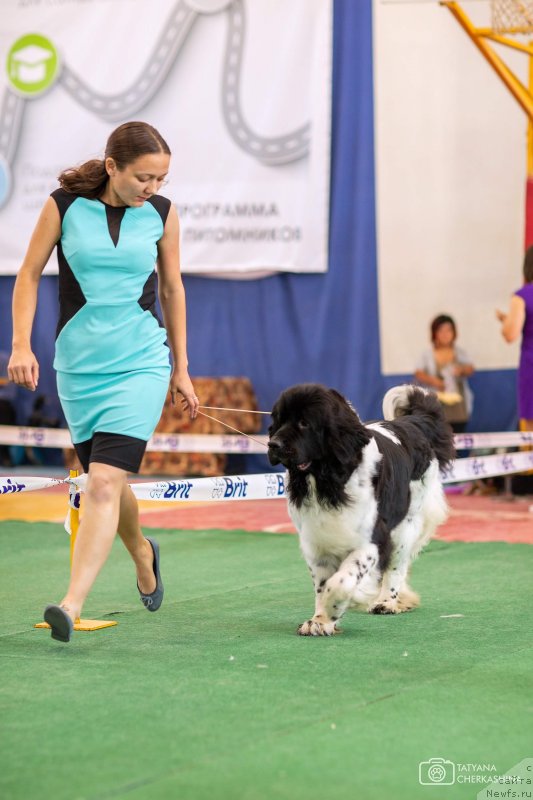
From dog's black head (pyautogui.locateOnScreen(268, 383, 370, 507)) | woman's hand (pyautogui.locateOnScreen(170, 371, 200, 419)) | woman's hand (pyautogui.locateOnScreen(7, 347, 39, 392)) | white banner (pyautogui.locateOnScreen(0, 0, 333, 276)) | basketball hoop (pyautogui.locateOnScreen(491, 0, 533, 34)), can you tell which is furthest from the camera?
white banner (pyautogui.locateOnScreen(0, 0, 333, 276))

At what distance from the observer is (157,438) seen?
9.73 m

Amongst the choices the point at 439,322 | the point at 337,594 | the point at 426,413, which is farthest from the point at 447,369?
the point at 337,594

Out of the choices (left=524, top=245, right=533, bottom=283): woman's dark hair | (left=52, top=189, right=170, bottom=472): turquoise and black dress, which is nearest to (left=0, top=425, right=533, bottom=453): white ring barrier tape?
(left=524, top=245, right=533, bottom=283): woman's dark hair

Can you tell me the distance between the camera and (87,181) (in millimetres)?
4160

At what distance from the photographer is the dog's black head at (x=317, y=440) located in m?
4.54

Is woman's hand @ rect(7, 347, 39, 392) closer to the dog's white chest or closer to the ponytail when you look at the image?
the ponytail

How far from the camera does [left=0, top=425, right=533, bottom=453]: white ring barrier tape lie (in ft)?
28.0

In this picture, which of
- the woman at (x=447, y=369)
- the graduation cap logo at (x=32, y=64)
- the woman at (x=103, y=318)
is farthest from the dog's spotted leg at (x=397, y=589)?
the graduation cap logo at (x=32, y=64)

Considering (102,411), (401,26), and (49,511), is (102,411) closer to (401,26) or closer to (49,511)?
(49,511)

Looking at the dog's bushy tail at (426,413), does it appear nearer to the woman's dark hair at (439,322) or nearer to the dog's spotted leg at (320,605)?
the dog's spotted leg at (320,605)

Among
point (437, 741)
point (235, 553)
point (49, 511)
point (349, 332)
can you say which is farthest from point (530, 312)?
point (437, 741)

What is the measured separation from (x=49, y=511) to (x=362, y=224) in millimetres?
3835

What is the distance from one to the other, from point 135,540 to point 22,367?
31.3 inches

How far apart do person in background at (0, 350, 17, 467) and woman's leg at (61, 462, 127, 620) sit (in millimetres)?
8260
